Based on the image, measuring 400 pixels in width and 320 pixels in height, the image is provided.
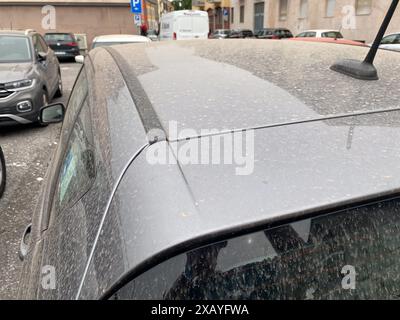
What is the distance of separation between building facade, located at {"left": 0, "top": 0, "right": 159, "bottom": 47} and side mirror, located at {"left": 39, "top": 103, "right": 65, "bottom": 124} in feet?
70.4

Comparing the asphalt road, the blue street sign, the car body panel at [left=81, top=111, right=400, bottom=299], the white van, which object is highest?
the blue street sign

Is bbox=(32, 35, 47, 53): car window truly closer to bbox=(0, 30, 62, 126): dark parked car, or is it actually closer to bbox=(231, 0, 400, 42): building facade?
bbox=(0, 30, 62, 126): dark parked car

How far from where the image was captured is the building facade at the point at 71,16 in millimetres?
22630

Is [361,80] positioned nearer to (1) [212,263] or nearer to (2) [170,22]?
(1) [212,263]

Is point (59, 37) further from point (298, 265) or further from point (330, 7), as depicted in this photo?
point (298, 265)

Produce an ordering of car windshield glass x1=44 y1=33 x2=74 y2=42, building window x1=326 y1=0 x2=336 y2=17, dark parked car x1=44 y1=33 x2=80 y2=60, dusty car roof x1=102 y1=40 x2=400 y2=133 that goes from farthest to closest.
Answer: building window x1=326 y1=0 x2=336 y2=17 < car windshield glass x1=44 y1=33 x2=74 y2=42 < dark parked car x1=44 y1=33 x2=80 y2=60 < dusty car roof x1=102 y1=40 x2=400 y2=133

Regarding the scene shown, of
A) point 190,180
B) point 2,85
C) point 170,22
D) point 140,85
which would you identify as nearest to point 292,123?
point 190,180

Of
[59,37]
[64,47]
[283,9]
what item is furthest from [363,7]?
[59,37]

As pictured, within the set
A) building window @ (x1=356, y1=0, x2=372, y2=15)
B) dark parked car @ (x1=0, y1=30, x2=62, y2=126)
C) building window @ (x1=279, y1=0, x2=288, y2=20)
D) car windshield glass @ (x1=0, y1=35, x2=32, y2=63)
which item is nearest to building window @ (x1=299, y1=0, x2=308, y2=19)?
building window @ (x1=279, y1=0, x2=288, y2=20)

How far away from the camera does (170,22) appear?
18.2m

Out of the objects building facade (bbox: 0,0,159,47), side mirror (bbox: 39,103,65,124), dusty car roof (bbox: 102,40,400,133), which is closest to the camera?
dusty car roof (bbox: 102,40,400,133)

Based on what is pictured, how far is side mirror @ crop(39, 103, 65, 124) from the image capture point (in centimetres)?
262

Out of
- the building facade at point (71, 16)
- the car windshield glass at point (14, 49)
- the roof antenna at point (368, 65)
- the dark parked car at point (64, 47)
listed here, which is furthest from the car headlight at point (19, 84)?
the building facade at point (71, 16)

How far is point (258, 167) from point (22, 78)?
19.4 ft
